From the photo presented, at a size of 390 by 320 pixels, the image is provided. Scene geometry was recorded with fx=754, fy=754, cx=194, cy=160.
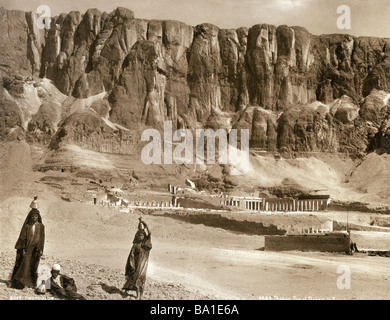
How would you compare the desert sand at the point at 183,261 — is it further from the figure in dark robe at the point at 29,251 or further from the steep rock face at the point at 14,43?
the steep rock face at the point at 14,43

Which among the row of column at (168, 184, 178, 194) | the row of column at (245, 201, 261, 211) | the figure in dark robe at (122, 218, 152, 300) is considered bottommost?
the figure in dark robe at (122, 218, 152, 300)

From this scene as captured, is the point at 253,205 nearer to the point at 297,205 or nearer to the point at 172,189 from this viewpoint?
the point at 297,205

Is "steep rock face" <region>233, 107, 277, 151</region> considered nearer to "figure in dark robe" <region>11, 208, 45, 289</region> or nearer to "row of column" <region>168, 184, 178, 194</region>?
"row of column" <region>168, 184, 178, 194</region>

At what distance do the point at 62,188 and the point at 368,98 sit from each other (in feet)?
151

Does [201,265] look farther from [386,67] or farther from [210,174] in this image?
[386,67]

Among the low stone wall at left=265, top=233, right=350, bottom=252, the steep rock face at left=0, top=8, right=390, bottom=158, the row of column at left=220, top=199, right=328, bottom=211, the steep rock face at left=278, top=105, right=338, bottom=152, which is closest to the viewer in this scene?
the low stone wall at left=265, top=233, right=350, bottom=252

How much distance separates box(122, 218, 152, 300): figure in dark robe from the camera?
2327 cm

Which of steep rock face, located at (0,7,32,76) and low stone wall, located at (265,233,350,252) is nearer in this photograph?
low stone wall, located at (265,233,350,252)

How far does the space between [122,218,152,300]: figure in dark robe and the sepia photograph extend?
0.08 meters

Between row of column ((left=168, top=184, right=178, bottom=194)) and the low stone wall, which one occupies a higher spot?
row of column ((left=168, top=184, right=178, bottom=194))

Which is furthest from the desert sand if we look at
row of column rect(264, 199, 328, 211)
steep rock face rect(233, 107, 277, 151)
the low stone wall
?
steep rock face rect(233, 107, 277, 151)

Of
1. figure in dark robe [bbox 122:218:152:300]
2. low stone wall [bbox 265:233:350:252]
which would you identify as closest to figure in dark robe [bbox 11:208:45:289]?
figure in dark robe [bbox 122:218:152:300]

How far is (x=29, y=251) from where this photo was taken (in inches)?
906

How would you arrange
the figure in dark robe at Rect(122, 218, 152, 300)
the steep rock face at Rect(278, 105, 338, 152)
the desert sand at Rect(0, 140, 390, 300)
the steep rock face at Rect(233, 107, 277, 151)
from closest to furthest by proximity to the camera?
the figure in dark robe at Rect(122, 218, 152, 300) < the desert sand at Rect(0, 140, 390, 300) < the steep rock face at Rect(278, 105, 338, 152) < the steep rock face at Rect(233, 107, 277, 151)
